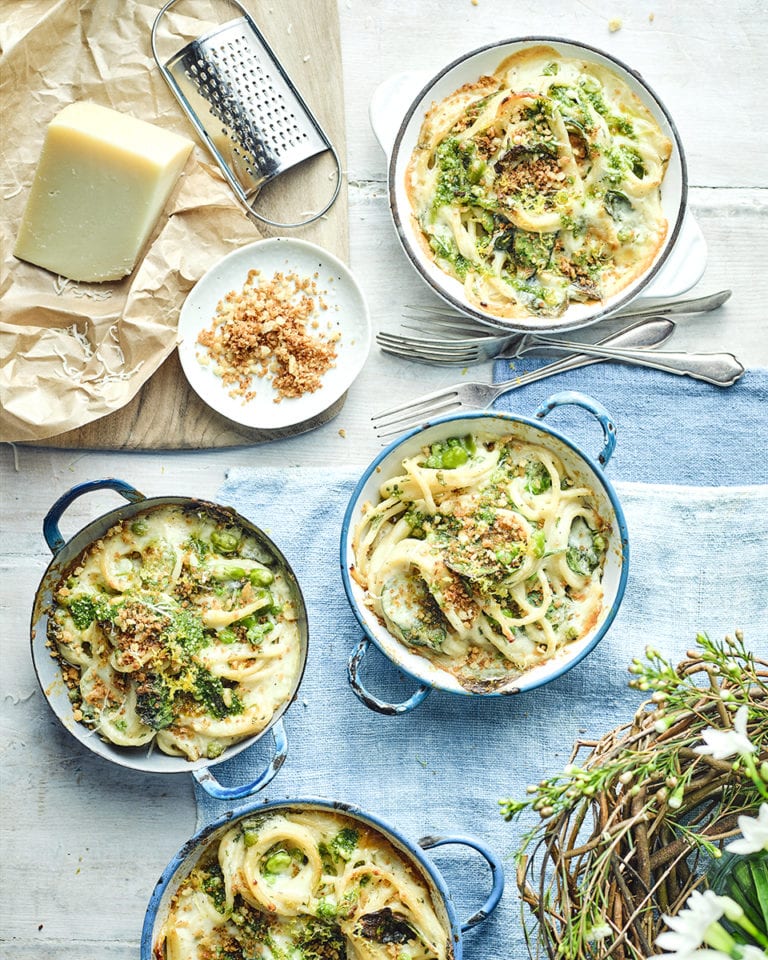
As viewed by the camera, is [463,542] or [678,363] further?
[678,363]

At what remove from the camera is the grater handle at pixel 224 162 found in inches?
123

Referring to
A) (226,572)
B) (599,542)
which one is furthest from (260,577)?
(599,542)

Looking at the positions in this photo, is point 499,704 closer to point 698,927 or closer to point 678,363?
point 678,363

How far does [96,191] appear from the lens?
123 inches

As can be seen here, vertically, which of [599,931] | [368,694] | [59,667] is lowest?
[368,694]

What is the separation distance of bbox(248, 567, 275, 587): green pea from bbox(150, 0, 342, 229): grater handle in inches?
43.9

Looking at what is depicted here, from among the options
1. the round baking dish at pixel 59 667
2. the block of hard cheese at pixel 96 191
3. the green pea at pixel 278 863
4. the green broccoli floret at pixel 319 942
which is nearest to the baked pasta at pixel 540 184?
the block of hard cheese at pixel 96 191

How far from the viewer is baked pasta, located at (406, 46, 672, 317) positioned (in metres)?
3.10

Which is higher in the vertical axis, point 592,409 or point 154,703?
point 592,409

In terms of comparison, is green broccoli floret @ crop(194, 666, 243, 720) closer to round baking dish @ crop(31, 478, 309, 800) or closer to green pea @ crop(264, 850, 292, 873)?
round baking dish @ crop(31, 478, 309, 800)

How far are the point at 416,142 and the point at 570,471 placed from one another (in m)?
1.15

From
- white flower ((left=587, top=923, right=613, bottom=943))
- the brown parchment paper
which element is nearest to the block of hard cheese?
the brown parchment paper

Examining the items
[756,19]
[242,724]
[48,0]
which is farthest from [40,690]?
[756,19]

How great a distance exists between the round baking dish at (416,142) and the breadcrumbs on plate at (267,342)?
0.36 m
